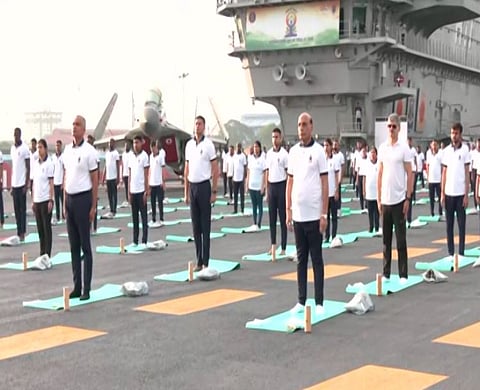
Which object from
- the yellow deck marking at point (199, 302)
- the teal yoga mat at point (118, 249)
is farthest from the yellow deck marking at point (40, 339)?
the teal yoga mat at point (118, 249)

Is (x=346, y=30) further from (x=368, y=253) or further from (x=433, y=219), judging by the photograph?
(x=368, y=253)

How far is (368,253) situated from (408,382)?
831 centimetres

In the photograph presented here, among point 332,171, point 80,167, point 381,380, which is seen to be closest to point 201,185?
point 80,167

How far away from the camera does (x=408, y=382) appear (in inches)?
233

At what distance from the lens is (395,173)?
1033 cm

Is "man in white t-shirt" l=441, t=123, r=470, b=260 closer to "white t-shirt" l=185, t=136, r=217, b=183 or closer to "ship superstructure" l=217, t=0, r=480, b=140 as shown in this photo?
"white t-shirt" l=185, t=136, r=217, b=183

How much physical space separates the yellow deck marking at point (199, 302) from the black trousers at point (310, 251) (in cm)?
139

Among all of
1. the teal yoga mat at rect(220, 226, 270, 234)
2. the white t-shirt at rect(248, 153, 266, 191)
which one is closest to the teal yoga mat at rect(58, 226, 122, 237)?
the teal yoga mat at rect(220, 226, 270, 234)

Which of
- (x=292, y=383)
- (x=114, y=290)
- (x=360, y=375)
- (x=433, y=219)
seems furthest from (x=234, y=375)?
(x=433, y=219)

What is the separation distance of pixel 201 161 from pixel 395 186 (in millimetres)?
3073

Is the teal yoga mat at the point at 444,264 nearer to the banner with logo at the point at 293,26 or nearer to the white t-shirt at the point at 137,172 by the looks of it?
the white t-shirt at the point at 137,172

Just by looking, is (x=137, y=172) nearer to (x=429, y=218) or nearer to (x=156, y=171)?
(x=156, y=171)

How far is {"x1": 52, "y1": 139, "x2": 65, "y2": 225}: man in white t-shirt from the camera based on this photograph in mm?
16891

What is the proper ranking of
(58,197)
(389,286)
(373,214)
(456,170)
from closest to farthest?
(389,286) → (456,170) → (373,214) → (58,197)
